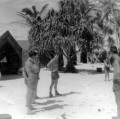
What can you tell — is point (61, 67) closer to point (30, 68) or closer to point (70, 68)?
point (70, 68)

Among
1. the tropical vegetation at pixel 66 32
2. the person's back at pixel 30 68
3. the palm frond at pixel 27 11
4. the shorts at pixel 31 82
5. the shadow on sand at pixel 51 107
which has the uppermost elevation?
the palm frond at pixel 27 11

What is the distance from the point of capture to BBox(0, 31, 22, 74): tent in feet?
69.2

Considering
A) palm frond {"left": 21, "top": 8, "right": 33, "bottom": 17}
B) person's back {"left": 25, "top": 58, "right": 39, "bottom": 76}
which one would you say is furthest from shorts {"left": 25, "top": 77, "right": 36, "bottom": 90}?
palm frond {"left": 21, "top": 8, "right": 33, "bottom": 17}

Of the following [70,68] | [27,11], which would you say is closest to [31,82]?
[70,68]

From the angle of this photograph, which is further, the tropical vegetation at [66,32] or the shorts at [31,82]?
the tropical vegetation at [66,32]

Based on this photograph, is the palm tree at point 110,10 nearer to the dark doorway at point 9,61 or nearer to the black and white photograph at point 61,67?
the black and white photograph at point 61,67

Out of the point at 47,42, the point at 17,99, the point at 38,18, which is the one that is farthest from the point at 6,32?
the point at 17,99

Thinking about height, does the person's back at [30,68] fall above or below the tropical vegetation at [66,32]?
below

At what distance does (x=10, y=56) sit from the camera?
73.0 feet

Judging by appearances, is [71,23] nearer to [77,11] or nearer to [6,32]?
[77,11]

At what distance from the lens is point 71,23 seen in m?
23.0

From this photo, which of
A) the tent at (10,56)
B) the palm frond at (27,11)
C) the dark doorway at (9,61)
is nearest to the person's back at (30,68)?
the tent at (10,56)

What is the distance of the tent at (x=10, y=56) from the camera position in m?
21.1

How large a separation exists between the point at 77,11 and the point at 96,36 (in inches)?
102
